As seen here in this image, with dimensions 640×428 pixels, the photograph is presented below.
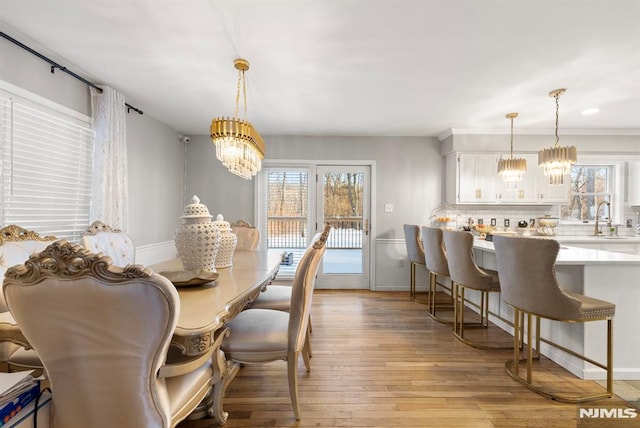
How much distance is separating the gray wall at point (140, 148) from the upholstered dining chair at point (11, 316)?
1096 mm

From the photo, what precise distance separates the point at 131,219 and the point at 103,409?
279cm

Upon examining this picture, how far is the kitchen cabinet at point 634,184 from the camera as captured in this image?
430 centimetres

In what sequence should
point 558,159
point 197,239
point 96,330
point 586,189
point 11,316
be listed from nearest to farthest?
point 96,330
point 11,316
point 197,239
point 558,159
point 586,189

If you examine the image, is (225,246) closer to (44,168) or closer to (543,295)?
(44,168)

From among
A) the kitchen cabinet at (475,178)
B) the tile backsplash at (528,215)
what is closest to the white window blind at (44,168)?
the kitchen cabinet at (475,178)

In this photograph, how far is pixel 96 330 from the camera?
0.91 meters

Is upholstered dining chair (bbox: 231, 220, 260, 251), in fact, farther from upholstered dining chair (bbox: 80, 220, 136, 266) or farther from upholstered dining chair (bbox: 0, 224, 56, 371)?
upholstered dining chair (bbox: 0, 224, 56, 371)

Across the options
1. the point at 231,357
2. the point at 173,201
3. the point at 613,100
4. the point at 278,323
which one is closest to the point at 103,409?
the point at 231,357

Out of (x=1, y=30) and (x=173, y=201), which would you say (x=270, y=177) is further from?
(x=1, y=30)

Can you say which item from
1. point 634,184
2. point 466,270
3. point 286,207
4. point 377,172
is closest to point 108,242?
point 286,207

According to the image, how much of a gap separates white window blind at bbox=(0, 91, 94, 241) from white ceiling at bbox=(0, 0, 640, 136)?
51cm

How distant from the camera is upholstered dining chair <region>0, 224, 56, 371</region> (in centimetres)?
122

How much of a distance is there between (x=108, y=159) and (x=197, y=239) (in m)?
1.66

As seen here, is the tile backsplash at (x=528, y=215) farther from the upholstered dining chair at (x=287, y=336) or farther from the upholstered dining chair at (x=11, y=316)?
the upholstered dining chair at (x=11, y=316)
